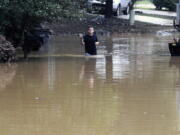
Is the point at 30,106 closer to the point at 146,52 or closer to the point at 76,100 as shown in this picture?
the point at 76,100

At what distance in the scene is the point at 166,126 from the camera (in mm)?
8617

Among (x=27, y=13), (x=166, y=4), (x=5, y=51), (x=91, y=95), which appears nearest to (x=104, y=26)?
(x=166, y=4)

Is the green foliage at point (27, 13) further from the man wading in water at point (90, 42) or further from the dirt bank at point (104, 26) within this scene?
the dirt bank at point (104, 26)

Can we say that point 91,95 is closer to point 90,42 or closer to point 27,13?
point 27,13

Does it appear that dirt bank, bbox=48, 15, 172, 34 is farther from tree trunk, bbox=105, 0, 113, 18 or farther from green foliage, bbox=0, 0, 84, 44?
green foliage, bbox=0, 0, 84, 44

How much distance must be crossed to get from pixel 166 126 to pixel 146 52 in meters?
12.7

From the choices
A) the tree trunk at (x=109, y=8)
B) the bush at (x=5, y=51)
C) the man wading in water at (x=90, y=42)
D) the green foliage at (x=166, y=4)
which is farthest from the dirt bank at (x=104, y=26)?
the bush at (x=5, y=51)

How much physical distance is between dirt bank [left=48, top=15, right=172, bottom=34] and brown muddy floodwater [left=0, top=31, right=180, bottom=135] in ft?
39.0

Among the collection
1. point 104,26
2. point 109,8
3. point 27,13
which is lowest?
point 104,26

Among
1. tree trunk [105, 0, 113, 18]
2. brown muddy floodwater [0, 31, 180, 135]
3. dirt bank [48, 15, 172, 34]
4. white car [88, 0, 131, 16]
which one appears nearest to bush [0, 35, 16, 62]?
brown muddy floodwater [0, 31, 180, 135]

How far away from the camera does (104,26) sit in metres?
33.4

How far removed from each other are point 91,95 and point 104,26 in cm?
2225

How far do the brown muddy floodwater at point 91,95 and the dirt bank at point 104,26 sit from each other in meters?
11.9

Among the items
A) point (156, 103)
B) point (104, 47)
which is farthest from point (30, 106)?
point (104, 47)
